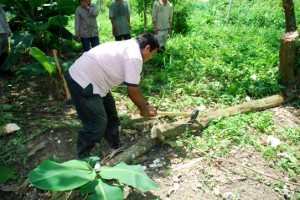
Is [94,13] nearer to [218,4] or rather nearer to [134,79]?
[134,79]

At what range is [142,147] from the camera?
3.70 metres

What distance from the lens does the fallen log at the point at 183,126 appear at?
11.8 feet

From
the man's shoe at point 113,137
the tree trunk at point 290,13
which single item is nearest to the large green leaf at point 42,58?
the man's shoe at point 113,137

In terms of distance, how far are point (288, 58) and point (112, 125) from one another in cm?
309

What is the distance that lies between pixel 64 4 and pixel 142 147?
4.30 metres

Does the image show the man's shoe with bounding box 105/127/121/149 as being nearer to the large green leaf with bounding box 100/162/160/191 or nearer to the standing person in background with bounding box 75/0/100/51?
the large green leaf with bounding box 100/162/160/191

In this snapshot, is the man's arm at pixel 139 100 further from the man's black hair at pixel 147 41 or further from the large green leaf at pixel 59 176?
the large green leaf at pixel 59 176

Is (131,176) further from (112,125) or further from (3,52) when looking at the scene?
(3,52)

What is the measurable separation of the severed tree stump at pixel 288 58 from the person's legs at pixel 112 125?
294 centimetres

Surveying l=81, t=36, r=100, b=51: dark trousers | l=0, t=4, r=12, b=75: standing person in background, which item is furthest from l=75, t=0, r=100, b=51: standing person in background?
l=0, t=4, r=12, b=75: standing person in background

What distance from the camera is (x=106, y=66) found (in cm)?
315

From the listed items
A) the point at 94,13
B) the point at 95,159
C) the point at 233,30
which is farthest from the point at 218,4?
the point at 95,159

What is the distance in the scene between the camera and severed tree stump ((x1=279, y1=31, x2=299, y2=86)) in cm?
478

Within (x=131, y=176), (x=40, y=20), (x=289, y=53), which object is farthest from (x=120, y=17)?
(x=131, y=176)
